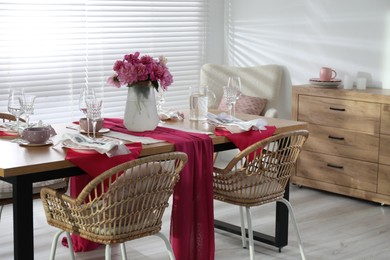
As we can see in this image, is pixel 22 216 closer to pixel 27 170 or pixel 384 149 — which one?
pixel 27 170

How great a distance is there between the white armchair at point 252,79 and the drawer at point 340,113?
1.46ft

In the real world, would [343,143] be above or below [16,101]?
below

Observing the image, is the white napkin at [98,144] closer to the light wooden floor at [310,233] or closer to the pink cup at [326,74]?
the light wooden floor at [310,233]

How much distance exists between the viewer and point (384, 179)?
5020mm

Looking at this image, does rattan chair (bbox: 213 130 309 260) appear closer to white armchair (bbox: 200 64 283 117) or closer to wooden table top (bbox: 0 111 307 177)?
wooden table top (bbox: 0 111 307 177)

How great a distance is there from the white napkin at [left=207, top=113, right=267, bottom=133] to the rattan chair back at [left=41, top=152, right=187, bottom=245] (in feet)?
2.28

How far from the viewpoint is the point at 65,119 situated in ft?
18.3

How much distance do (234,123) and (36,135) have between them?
105 cm

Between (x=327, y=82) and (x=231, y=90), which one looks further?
(x=327, y=82)

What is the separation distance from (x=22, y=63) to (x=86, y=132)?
1.80 m

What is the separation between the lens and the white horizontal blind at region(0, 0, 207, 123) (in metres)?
5.21

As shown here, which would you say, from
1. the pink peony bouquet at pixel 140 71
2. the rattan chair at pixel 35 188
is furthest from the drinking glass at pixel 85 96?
the rattan chair at pixel 35 188

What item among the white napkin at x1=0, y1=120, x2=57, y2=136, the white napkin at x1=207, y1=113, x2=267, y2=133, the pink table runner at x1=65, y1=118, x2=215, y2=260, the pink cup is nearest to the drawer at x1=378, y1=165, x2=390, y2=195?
the pink cup

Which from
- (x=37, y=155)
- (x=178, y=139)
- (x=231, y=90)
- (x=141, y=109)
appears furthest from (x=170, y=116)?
(x=37, y=155)
